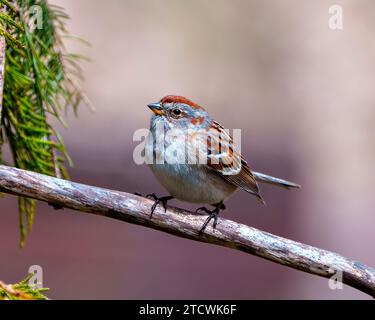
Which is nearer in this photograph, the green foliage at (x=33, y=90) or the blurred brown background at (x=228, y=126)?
the green foliage at (x=33, y=90)

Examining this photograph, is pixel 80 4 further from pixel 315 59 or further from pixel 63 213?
pixel 315 59

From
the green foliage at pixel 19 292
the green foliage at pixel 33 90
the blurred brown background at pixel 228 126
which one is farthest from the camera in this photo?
the blurred brown background at pixel 228 126

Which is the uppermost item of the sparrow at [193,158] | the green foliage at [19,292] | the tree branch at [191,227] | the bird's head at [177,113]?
the bird's head at [177,113]

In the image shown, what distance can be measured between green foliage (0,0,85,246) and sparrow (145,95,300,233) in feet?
1.23

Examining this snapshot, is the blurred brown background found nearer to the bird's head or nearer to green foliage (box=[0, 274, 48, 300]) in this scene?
the bird's head

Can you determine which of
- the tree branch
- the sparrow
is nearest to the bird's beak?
the sparrow

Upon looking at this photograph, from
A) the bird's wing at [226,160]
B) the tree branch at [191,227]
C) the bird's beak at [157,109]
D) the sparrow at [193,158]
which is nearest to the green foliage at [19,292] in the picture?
the tree branch at [191,227]

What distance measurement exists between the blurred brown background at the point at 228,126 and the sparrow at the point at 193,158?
2.23 metres

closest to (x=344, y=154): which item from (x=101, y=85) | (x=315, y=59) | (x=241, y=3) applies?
(x=315, y=59)

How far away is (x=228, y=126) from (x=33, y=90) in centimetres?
355

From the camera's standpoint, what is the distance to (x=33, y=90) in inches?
93.4

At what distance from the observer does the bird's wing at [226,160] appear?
8.49ft

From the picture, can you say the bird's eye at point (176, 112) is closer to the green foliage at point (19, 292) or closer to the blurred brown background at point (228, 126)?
the green foliage at point (19, 292)

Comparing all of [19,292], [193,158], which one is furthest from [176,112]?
[19,292]
